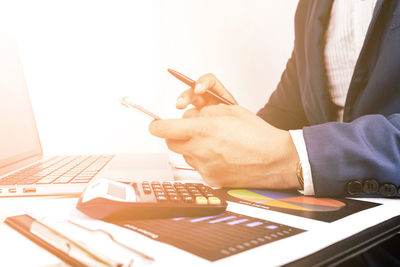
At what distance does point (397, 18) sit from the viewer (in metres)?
0.64

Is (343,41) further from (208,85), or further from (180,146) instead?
(180,146)

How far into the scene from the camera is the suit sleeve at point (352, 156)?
0.44 m

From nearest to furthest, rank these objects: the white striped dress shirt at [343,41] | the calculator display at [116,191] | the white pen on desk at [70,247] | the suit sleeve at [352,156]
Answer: the white pen on desk at [70,247]
the calculator display at [116,191]
the suit sleeve at [352,156]
the white striped dress shirt at [343,41]

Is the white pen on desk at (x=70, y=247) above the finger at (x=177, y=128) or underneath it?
underneath

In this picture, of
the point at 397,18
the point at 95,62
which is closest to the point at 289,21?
the point at 397,18

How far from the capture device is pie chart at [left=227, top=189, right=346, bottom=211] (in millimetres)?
396

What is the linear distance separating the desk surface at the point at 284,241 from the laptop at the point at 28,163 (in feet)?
0.20

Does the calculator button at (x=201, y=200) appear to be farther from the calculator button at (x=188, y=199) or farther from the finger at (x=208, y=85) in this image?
the finger at (x=208, y=85)

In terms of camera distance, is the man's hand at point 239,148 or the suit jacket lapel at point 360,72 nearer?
the man's hand at point 239,148

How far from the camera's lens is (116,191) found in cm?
34

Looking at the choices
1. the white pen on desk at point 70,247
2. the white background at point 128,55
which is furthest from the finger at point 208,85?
the white background at point 128,55

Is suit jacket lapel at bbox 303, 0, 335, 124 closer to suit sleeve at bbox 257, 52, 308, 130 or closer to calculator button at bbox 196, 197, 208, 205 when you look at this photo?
suit sleeve at bbox 257, 52, 308, 130

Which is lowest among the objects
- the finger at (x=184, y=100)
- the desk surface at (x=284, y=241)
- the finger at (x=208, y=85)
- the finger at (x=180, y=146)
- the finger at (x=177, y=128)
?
the desk surface at (x=284, y=241)

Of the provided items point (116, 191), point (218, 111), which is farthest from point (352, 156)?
point (116, 191)
